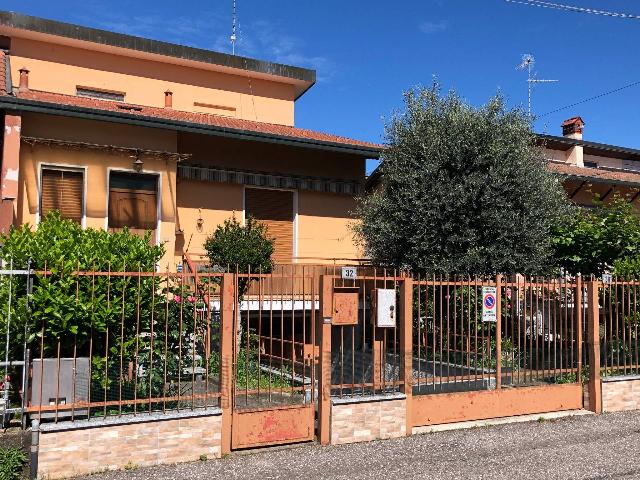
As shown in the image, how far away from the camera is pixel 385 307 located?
7.75 metres

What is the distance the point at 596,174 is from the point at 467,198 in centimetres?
1026

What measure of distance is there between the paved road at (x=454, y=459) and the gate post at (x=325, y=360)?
0.25 meters

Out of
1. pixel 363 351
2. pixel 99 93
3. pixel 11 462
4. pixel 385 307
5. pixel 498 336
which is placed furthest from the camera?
pixel 99 93

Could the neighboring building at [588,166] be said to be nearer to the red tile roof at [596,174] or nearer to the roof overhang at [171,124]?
the red tile roof at [596,174]

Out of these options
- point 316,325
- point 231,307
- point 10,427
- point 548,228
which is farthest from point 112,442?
point 548,228

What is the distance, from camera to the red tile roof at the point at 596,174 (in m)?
19.0

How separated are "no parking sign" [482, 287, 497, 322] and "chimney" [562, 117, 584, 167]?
636 inches

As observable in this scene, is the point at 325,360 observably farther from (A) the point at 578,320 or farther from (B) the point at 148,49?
(B) the point at 148,49

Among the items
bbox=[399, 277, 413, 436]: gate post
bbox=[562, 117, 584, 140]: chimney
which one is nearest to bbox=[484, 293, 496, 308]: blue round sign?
bbox=[399, 277, 413, 436]: gate post

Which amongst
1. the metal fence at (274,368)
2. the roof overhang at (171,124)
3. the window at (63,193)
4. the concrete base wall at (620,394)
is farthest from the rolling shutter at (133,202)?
the concrete base wall at (620,394)

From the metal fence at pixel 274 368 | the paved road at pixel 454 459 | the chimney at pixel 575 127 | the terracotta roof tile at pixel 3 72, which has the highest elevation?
the chimney at pixel 575 127

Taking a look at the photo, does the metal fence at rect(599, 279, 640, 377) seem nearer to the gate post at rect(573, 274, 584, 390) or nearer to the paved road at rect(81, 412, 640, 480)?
the gate post at rect(573, 274, 584, 390)

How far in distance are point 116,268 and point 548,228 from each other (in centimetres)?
971

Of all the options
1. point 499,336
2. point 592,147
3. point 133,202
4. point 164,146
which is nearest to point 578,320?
point 499,336
